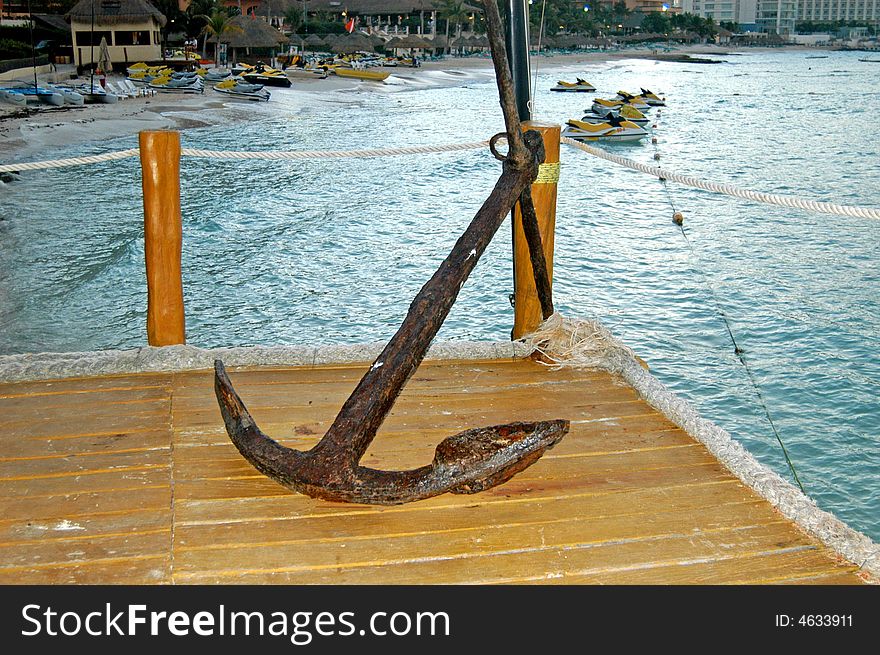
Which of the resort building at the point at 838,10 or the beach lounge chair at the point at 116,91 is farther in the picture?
the resort building at the point at 838,10

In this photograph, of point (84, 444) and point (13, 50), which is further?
point (13, 50)

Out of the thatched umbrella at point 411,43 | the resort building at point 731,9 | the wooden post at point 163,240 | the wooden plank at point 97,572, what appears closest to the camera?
the wooden plank at point 97,572

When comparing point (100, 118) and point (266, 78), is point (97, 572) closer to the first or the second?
point (100, 118)

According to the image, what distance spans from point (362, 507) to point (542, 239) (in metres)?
1.75

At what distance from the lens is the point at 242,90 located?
35.6 m

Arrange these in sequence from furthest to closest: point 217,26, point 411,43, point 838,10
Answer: point 838,10 < point 411,43 < point 217,26

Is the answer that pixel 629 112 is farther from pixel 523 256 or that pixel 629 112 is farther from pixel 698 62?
pixel 698 62

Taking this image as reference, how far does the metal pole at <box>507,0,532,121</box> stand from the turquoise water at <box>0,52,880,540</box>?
12.3 feet

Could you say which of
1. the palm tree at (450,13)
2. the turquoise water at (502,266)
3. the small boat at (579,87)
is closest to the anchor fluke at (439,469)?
the turquoise water at (502,266)

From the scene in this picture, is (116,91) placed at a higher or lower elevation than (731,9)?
lower

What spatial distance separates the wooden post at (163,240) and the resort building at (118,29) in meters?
37.9

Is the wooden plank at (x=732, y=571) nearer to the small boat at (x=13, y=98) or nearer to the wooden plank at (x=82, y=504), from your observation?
the wooden plank at (x=82, y=504)

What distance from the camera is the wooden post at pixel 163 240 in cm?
361

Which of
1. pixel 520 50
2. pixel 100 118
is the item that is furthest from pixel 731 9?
pixel 520 50
